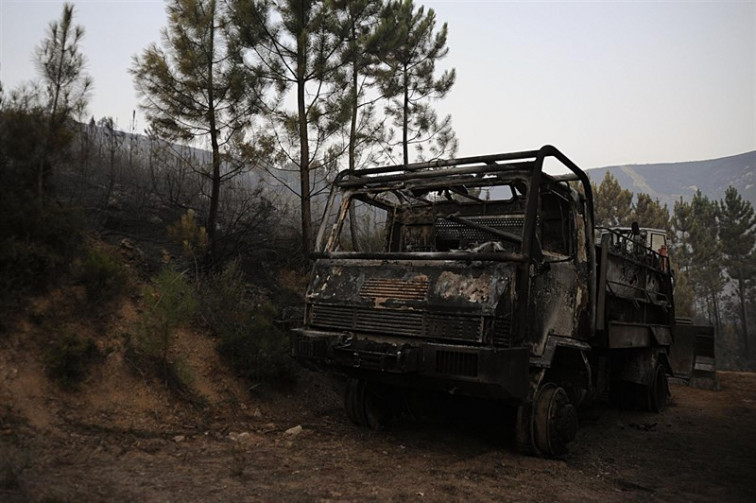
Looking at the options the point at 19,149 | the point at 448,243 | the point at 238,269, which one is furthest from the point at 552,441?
the point at 19,149

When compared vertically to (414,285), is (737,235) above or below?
above

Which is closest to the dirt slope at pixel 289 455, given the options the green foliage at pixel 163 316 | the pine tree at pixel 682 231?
the green foliage at pixel 163 316

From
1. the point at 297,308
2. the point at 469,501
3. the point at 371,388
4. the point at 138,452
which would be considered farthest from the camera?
the point at 297,308

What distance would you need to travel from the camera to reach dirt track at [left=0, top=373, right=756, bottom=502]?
154 inches

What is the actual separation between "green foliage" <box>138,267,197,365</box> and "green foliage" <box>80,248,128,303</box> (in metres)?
0.52

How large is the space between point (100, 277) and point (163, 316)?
120 cm

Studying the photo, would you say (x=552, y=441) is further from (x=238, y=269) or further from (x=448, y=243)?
(x=238, y=269)

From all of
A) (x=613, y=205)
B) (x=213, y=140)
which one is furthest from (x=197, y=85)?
(x=613, y=205)

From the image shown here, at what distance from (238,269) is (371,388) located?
410cm

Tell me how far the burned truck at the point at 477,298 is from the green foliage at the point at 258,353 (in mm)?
1180

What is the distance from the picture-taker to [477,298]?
472 cm

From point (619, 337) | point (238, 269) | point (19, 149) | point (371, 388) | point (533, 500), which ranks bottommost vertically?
Answer: point (533, 500)

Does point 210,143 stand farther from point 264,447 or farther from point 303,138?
point 264,447

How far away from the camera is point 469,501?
13.1ft
